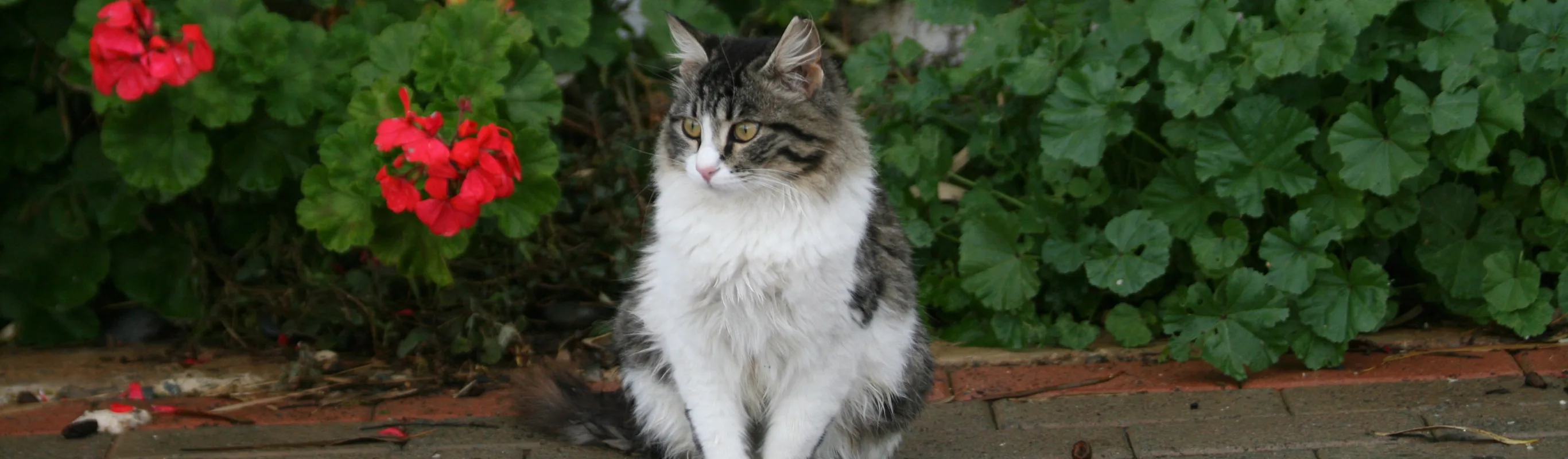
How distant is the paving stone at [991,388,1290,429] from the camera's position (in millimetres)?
3746

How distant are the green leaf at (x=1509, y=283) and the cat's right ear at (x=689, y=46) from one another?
240 cm

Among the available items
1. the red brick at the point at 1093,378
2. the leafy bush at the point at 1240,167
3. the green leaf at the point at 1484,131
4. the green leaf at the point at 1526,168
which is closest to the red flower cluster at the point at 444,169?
the leafy bush at the point at 1240,167

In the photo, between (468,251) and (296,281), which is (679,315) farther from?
(296,281)

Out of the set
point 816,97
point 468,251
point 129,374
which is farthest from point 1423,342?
point 129,374

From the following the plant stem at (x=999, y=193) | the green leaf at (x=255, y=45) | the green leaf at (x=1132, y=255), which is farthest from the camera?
the plant stem at (x=999, y=193)

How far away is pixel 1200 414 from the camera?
3.76m

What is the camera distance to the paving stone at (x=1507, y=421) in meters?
3.42

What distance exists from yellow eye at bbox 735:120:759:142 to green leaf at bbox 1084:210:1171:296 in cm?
141

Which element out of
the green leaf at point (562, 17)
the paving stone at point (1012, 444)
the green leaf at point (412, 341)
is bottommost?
the paving stone at point (1012, 444)

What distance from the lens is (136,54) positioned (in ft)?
11.0

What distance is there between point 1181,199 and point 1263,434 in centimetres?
84

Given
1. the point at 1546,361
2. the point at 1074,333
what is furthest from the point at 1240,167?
the point at 1546,361

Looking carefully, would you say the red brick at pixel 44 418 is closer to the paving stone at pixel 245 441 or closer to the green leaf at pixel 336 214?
the paving stone at pixel 245 441

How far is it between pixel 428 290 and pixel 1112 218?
2.18 m
